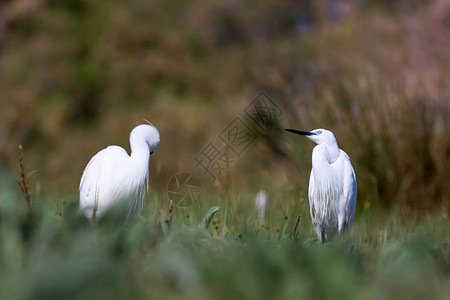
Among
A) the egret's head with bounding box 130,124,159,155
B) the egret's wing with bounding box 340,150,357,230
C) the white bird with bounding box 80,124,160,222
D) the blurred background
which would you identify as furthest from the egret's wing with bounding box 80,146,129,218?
the blurred background

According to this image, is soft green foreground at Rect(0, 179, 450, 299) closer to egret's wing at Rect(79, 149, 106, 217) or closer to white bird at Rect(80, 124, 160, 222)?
white bird at Rect(80, 124, 160, 222)

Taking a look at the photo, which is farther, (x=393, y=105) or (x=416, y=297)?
(x=393, y=105)

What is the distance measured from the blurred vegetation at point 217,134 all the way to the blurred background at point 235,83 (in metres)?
0.03

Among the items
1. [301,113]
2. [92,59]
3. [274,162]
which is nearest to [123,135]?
[92,59]

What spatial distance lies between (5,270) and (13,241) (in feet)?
0.32

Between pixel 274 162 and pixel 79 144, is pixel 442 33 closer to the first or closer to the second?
pixel 274 162

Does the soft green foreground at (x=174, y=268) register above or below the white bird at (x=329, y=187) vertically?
below

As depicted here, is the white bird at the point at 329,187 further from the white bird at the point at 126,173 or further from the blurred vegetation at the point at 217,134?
the white bird at the point at 126,173

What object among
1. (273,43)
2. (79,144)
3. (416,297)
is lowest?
(416,297)

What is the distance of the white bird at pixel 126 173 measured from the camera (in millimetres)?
1948

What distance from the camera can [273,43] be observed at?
14.0 meters

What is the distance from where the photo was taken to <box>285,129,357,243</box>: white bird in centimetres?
224

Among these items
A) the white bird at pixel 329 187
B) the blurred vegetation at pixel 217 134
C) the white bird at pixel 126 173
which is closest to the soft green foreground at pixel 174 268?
Result: the blurred vegetation at pixel 217 134

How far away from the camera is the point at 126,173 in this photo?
6.44 ft
